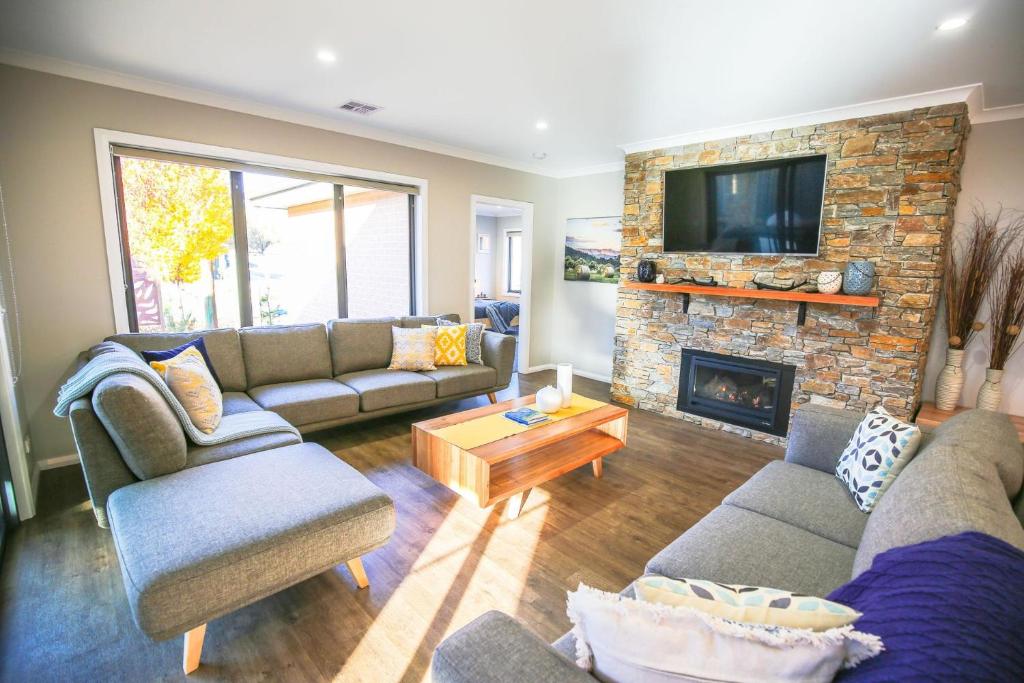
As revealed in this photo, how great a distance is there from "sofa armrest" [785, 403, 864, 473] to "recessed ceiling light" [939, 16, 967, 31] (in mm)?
1823

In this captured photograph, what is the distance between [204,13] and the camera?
226 cm

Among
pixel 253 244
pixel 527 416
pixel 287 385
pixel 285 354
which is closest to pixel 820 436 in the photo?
pixel 527 416

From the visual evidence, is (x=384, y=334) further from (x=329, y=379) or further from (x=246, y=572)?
(x=246, y=572)

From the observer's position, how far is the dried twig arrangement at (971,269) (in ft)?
10.8

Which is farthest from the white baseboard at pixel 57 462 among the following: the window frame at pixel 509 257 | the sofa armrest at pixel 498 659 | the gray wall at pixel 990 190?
the window frame at pixel 509 257

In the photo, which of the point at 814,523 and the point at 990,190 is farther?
the point at 990,190

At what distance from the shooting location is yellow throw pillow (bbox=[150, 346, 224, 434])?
2.52 metres

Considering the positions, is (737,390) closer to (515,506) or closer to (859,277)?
(859,277)

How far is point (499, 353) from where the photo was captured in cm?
442

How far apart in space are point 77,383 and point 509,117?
3.18 m

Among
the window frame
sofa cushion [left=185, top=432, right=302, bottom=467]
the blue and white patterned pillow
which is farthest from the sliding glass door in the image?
the window frame

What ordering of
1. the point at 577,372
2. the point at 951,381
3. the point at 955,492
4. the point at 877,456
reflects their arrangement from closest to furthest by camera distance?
the point at 955,492
the point at 877,456
the point at 951,381
the point at 577,372

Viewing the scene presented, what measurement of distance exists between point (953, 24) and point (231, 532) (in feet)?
12.0

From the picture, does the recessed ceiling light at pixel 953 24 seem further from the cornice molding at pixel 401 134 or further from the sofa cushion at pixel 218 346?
the sofa cushion at pixel 218 346
